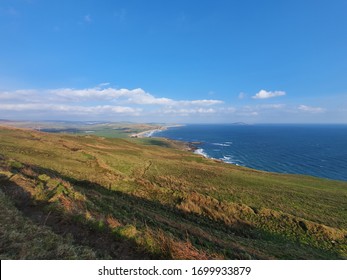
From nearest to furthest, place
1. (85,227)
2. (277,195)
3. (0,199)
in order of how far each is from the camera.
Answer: (85,227)
(0,199)
(277,195)

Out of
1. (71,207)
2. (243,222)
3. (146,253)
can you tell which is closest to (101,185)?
(71,207)

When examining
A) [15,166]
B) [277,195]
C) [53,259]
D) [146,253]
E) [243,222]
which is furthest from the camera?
[277,195]

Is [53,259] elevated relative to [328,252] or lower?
elevated

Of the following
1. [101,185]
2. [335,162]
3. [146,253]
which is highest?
[146,253]

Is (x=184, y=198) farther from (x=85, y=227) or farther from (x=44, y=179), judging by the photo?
(x=85, y=227)

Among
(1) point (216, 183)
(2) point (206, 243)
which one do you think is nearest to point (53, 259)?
(2) point (206, 243)

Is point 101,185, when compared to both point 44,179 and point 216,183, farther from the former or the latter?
A: point 216,183

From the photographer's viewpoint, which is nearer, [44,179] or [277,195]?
[44,179]
